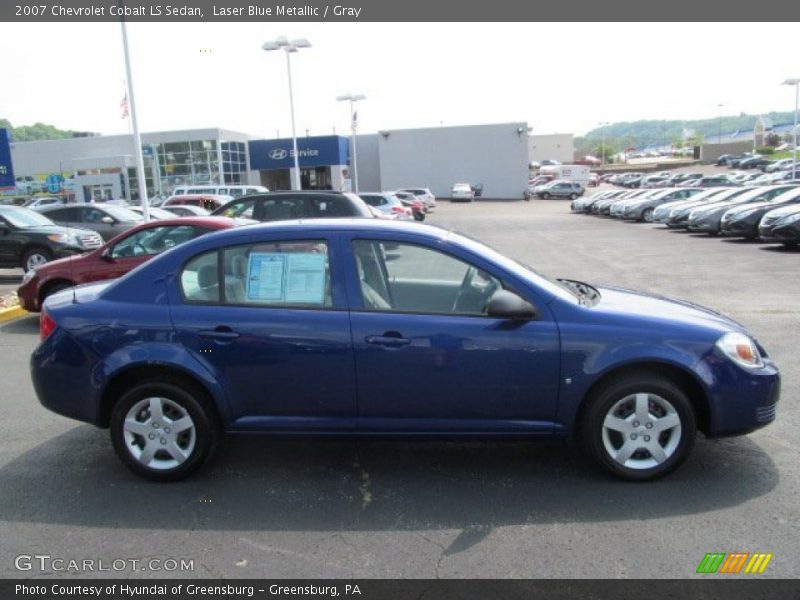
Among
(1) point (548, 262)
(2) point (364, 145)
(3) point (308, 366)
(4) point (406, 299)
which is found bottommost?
(1) point (548, 262)

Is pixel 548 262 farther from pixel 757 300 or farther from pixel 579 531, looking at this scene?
pixel 579 531

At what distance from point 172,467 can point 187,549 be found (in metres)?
0.82

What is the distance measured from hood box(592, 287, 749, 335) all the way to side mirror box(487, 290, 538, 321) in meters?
0.47

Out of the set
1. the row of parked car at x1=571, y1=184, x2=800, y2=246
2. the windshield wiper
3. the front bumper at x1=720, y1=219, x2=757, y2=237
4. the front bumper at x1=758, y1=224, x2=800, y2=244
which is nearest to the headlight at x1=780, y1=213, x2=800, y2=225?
the row of parked car at x1=571, y1=184, x2=800, y2=246

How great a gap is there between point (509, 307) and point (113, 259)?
6540mm

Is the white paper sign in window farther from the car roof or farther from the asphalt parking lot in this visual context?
the asphalt parking lot

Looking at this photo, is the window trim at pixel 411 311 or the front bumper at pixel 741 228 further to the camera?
the front bumper at pixel 741 228

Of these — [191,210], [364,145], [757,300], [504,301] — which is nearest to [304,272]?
[504,301]

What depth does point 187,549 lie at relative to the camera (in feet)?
11.4

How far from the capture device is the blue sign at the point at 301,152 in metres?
53.3

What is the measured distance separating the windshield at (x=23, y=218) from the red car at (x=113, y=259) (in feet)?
16.9

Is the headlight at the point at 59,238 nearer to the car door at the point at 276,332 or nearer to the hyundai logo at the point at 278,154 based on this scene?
the car door at the point at 276,332

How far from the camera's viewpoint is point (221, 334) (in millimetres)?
4070
